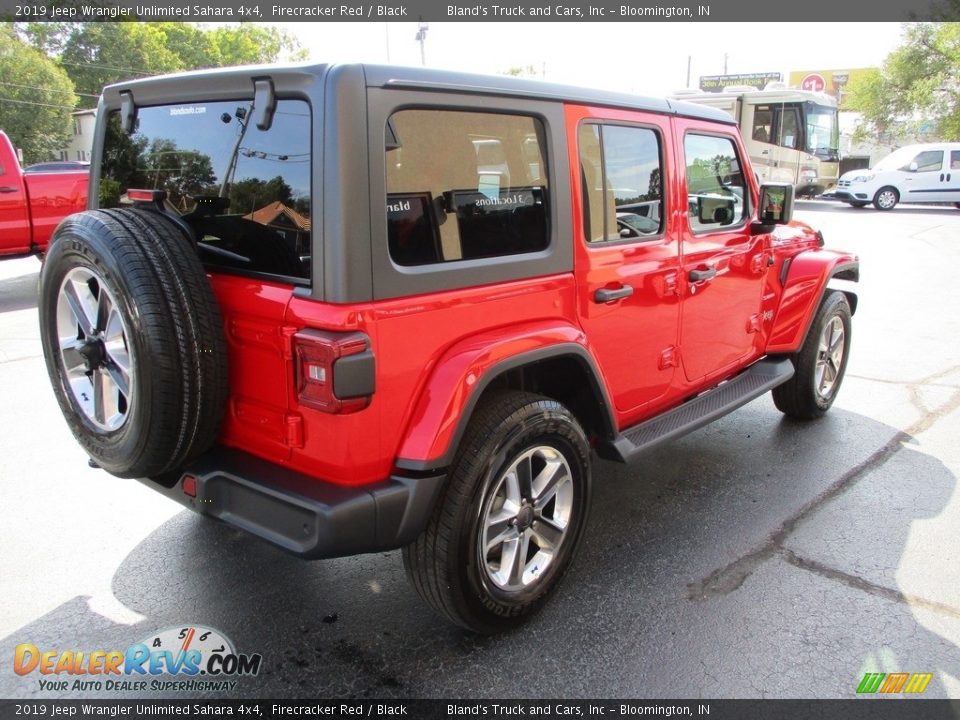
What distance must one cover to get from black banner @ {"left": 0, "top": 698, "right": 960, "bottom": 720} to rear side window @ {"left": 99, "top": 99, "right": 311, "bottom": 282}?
1409mm

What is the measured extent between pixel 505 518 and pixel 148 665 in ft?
4.49

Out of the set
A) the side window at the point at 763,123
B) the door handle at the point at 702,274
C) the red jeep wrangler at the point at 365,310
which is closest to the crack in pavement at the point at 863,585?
the red jeep wrangler at the point at 365,310

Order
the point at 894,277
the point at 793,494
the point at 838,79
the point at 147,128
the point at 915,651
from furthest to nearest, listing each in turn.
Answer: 1. the point at 838,79
2. the point at 894,277
3. the point at 793,494
4. the point at 147,128
5. the point at 915,651

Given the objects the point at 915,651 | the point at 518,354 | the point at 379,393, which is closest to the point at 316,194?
the point at 379,393

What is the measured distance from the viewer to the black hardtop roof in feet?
7.26

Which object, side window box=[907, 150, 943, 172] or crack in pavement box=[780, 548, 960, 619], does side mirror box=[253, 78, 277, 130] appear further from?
side window box=[907, 150, 943, 172]

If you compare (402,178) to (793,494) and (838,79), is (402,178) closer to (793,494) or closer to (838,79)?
(793,494)

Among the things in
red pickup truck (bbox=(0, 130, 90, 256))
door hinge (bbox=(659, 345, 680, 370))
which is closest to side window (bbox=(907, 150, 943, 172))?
red pickup truck (bbox=(0, 130, 90, 256))

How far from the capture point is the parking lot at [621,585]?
2564mm

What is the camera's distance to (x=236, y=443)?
2588 millimetres

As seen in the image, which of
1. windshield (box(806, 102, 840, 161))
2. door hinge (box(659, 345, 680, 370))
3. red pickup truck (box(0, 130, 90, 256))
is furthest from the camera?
windshield (box(806, 102, 840, 161))

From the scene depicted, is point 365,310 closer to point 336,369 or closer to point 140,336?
point 336,369

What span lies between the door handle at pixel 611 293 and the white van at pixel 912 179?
2315cm

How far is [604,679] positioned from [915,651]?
1.17 m
